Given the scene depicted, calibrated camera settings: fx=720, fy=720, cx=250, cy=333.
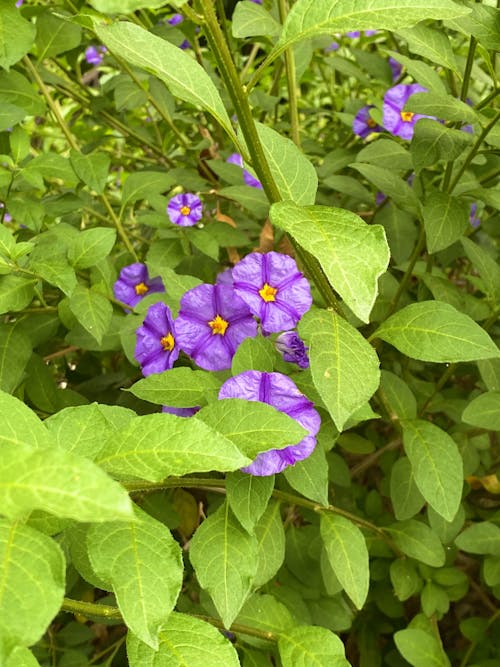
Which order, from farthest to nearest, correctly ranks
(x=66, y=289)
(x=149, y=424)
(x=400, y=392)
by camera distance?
(x=400, y=392), (x=66, y=289), (x=149, y=424)

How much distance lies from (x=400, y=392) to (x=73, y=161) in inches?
37.1

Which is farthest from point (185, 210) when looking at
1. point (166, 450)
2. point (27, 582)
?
point (27, 582)

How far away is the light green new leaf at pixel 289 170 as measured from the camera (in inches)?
45.6

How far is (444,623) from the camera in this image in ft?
7.16

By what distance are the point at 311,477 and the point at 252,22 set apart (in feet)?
3.32

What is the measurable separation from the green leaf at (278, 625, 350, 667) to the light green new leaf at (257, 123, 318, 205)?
0.70m

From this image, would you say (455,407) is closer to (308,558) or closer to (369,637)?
(308,558)

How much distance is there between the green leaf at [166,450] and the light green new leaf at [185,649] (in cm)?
25

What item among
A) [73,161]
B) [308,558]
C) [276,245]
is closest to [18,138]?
[73,161]

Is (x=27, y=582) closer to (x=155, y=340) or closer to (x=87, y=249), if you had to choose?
(x=155, y=340)

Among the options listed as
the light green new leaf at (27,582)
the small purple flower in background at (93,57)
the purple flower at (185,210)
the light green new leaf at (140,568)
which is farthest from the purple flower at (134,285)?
the small purple flower in background at (93,57)

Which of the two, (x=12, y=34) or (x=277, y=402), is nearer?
(x=277, y=402)

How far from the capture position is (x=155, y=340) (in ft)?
4.32

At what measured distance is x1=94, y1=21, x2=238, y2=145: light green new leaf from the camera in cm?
87
